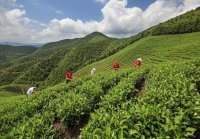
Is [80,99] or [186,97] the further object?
[80,99]

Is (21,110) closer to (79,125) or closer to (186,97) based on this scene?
(79,125)

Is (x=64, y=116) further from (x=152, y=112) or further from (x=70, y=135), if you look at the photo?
(x=152, y=112)

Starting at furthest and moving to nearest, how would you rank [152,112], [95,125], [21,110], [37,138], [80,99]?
1. [21,110]
2. [80,99]
3. [37,138]
4. [95,125]
5. [152,112]

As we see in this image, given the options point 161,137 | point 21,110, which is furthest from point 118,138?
point 21,110

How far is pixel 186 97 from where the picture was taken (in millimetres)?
11398

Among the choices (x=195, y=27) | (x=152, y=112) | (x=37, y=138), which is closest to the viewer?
(x=152, y=112)

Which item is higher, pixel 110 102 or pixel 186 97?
pixel 186 97

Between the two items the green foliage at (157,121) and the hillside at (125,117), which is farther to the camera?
the hillside at (125,117)

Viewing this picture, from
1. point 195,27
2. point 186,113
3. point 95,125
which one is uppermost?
point 186,113

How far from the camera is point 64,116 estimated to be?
49.9 ft

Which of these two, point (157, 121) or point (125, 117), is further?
point (125, 117)

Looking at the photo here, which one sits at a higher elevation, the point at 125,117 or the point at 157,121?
the point at 157,121

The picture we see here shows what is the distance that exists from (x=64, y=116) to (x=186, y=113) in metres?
7.30

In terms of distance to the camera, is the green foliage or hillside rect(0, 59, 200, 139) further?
hillside rect(0, 59, 200, 139)
